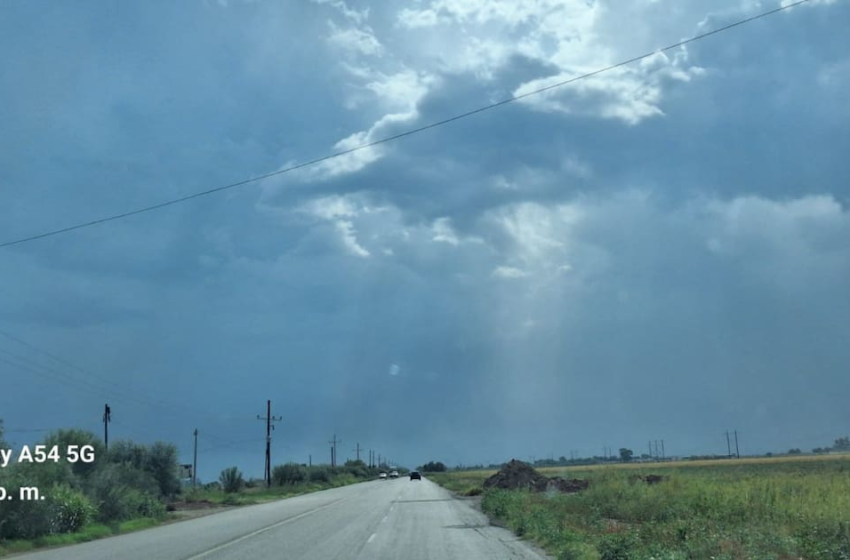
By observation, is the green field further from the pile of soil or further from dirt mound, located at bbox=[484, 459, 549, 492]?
dirt mound, located at bbox=[484, 459, 549, 492]

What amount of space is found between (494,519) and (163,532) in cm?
1238

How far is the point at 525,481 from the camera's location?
61.2 meters

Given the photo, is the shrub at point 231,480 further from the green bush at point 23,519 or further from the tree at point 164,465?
the green bush at point 23,519

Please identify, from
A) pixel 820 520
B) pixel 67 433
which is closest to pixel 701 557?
pixel 820 520

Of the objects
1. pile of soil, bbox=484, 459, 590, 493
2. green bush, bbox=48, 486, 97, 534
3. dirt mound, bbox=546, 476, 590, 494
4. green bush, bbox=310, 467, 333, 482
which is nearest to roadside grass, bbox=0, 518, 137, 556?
green bush, bbox=48, 486, 97, 534

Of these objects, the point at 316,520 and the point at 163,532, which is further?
the point at 316,520

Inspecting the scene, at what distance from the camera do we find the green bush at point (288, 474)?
347 ft

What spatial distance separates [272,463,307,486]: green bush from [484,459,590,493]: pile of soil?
46.9m

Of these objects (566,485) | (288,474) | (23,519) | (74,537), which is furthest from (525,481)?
(288,474)

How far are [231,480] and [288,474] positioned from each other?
2950 centimetres

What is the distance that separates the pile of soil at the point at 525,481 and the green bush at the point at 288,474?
46.9m

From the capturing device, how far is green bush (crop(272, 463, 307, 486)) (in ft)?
347

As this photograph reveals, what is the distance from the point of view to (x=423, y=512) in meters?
35.6

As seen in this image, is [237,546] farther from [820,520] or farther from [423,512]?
[423,512]
